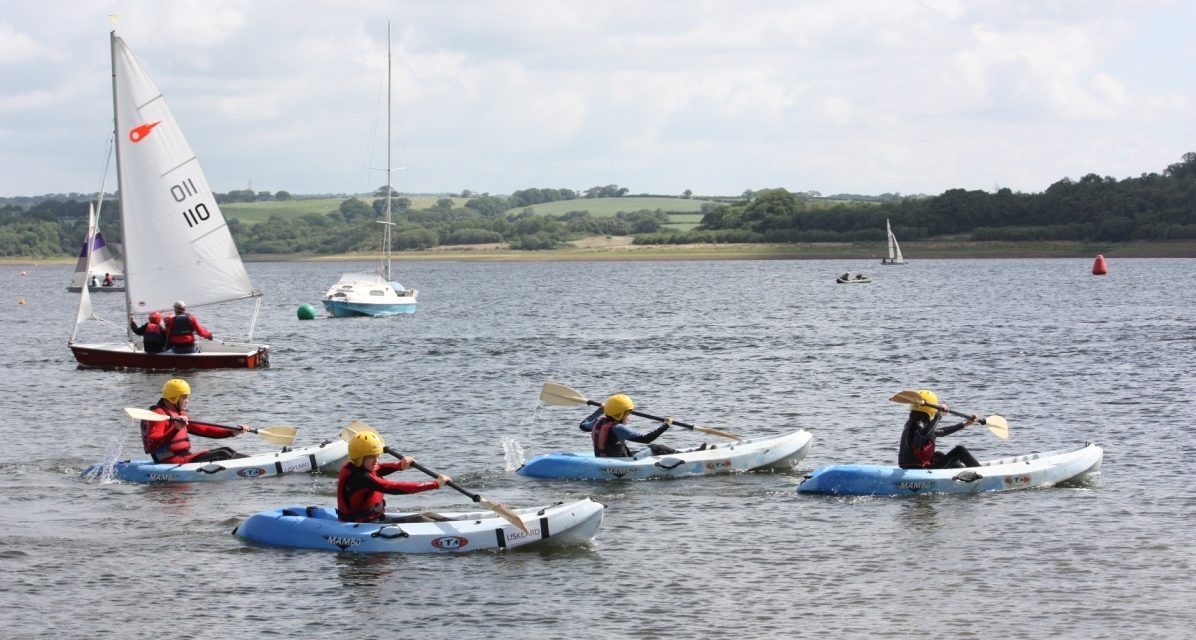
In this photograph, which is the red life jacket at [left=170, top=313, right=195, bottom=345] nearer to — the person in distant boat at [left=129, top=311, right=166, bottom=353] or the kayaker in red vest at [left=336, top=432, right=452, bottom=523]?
the person in distant boat at [left=129, top=311, right=166, bottom=353]

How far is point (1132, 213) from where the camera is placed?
160 meters

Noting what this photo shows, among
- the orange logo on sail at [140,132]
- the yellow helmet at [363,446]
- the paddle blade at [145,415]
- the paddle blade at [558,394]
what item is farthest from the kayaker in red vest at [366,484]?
the orange logo on sail at [140,132]

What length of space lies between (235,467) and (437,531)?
724 centimetres

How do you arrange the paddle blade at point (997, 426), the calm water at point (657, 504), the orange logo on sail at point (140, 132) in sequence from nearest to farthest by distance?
the calm water at point (657, 504) → the paddle blade at point (997, 426) → the orange logo on sail at point (140, 132)

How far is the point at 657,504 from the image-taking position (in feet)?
81.7

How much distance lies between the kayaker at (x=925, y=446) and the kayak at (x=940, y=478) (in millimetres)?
290

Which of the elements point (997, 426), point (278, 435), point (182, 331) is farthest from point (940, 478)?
point (182, 331)

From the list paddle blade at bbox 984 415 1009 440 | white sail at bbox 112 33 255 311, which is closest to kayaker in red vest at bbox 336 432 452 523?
paddle blade at bbox 984 415 1009 440

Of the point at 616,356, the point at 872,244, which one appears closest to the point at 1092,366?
the point at 616,356

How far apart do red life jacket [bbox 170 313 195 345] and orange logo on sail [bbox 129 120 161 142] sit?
5464 millimetres

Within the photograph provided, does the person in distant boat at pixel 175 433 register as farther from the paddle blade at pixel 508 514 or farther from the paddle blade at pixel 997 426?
the paddle blade at pixel 997 426

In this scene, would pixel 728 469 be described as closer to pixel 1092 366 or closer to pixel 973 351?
pixel 1092 366

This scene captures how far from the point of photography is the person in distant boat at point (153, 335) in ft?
142

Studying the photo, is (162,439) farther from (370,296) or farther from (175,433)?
(370,296)
